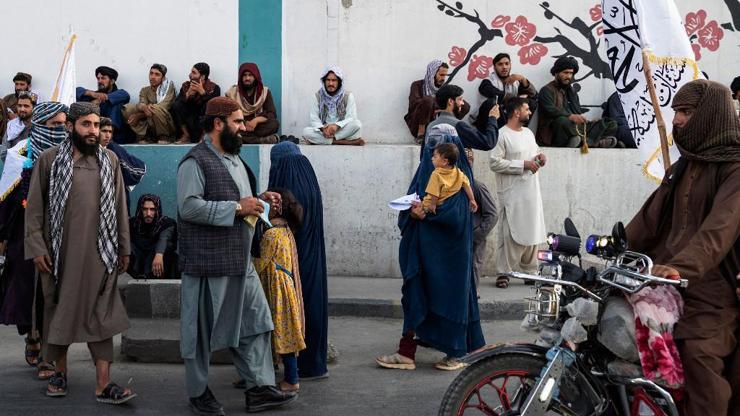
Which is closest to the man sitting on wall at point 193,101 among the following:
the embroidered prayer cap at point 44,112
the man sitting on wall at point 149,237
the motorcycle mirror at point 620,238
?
the man sitting on wall at point 149,237

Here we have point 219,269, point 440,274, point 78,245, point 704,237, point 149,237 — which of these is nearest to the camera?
point 704,237

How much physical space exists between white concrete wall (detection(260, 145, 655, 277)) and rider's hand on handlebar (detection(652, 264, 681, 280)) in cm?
628

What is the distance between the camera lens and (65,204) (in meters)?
5.70

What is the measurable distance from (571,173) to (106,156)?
585 cm

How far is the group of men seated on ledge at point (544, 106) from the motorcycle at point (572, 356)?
642 centimetres

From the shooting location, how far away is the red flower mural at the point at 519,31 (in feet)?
35.6

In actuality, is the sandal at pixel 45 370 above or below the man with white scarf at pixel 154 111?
below

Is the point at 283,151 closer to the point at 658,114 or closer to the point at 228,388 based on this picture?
the point at 228,388

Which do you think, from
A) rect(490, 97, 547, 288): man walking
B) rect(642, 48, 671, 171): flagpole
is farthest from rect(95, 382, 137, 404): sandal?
rect(490, 97, 547, 288): man walking

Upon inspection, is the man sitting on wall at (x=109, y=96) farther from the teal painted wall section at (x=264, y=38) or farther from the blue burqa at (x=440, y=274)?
the blue burqa at (x=440, y=274)

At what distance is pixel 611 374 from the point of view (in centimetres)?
408

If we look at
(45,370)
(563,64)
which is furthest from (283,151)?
(563,64)

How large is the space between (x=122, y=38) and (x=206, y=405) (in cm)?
658

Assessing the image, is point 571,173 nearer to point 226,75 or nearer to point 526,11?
point 526,11
